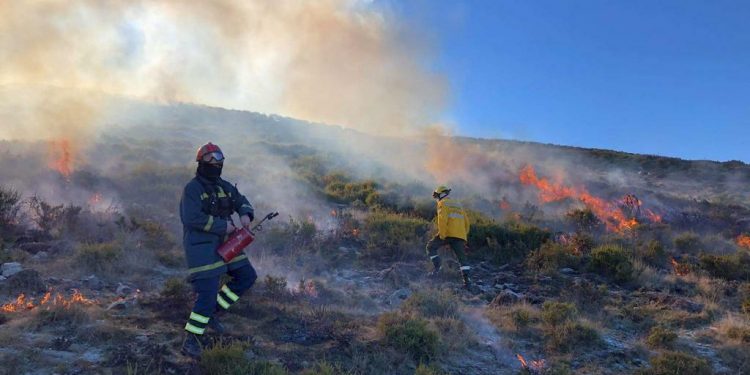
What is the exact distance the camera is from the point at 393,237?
10172mm

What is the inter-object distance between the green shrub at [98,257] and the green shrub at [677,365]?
22.5 ft

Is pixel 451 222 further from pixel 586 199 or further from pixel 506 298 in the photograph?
pixel 586 199

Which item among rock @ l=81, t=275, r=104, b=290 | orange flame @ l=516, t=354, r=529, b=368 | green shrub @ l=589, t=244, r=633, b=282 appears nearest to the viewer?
orange flame @ l=516, t=354, r=529, b=368

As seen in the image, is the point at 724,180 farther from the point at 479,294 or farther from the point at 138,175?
the point at 138,175

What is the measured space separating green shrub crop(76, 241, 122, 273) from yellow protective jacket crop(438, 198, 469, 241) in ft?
16.9

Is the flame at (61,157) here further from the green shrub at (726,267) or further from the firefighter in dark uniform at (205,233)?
the green shrub at (726,267)

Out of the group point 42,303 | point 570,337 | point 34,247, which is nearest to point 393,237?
point 570,337

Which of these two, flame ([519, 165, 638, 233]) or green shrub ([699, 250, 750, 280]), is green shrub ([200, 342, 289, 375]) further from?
flame ([519, 165, 638, 233])

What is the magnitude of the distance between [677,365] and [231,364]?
4.52m

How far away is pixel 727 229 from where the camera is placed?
575 inches

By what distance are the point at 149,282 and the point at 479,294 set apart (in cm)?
498

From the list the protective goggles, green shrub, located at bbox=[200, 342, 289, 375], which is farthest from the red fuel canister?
green shrub, located at bbox=[200, 342, 289, 375]

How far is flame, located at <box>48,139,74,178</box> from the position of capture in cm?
1240

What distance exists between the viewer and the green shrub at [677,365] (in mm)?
5086
